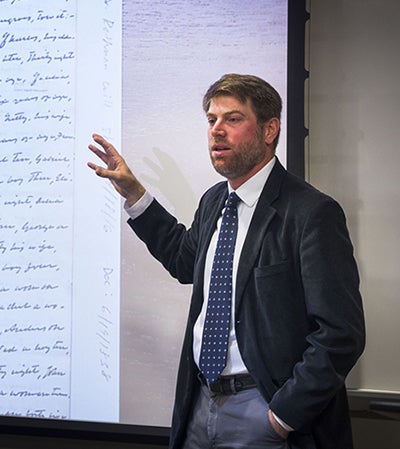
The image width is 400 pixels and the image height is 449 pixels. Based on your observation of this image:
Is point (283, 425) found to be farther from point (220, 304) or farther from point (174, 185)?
point (174, 185)

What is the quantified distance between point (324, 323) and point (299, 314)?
0.27 feet

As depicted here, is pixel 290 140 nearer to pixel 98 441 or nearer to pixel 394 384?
pixel 394 384

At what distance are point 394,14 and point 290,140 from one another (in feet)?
1.68

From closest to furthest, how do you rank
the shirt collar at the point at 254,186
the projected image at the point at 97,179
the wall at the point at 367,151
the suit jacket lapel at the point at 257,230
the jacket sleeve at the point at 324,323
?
the jacket sleeve at the point at 324,323 < the suit jacket lapel at the point at 257,230 < the shirt collar at the point at 254,186 < the wall at the point at 367,151 < the projected image at the point at 97,179

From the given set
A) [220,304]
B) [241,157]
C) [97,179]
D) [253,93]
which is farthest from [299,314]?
[97,179]

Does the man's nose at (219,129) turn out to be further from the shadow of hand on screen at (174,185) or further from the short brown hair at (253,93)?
the shadow of hand on screen at (174,185)

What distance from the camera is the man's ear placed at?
1711mm

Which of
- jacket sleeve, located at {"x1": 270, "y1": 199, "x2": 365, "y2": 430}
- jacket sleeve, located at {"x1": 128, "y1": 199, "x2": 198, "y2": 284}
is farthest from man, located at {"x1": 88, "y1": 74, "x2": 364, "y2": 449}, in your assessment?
jacket sleeve, located at {"x1": 128, "y1": 199, "x2": 198, "y2": 284}

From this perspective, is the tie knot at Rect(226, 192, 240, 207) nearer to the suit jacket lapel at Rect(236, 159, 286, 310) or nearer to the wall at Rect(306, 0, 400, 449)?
the suit jacket lapel at Rect(236, 159, 286, 310)

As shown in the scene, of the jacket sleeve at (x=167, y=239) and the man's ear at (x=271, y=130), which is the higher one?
the man's ear at (x=271, y=130)

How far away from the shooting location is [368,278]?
2.13 metres

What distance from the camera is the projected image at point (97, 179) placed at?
223cm

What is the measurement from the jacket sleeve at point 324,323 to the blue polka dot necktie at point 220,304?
0.17m

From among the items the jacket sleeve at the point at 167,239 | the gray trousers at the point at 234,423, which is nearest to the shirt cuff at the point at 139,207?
the jacket sleeve at the point at 167,239
